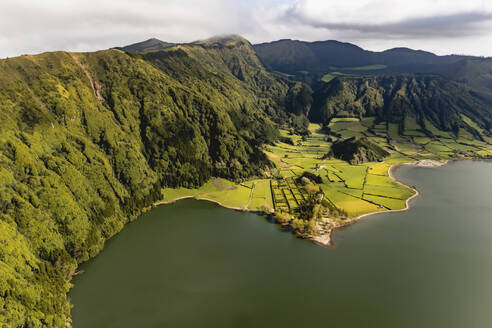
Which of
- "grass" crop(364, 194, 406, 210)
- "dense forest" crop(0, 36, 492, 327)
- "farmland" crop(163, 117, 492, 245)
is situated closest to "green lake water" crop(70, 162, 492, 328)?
"farmland" crop(163, 117, 492, 245)

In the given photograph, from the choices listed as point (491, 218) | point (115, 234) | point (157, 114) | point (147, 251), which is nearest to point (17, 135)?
point (115, 234)

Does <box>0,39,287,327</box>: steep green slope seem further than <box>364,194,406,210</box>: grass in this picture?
No

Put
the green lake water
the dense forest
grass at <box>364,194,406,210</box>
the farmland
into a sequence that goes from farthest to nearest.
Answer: grass at <box>364,194,406,210</box>
the farmland
the dense forest
the green lake water

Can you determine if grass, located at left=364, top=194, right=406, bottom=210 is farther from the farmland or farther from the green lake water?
the green lake water

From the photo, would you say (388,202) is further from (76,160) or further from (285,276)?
(76,160)

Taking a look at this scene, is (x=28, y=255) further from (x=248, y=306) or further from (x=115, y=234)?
(x=248, y=306)

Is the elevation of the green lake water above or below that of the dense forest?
below

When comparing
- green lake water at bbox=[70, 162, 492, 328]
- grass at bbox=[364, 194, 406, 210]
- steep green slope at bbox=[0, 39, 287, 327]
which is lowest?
green lake water at bbox=[70, 162, 492, 328]
